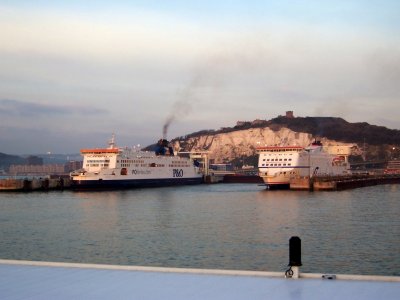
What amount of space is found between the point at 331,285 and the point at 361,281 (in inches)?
15.4

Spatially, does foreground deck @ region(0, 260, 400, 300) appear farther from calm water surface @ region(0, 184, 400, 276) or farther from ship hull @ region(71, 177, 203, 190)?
ship hull @ region(71, 177, 203, 190)

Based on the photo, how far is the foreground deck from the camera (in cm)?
Result: 534

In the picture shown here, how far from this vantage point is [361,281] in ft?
19.4

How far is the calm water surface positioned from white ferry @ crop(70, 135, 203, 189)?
22672 millimetres

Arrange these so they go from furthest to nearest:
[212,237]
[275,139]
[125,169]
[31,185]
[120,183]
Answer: [275,139] → [31,185] → [125,169] → [120,183] → [212,237]

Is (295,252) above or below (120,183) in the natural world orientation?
above

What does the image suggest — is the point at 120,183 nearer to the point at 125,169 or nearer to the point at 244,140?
the point at 125,169

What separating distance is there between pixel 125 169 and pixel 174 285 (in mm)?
48426

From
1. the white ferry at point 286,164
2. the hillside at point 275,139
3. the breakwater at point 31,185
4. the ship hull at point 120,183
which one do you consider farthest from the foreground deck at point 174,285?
the hillside at point 275,139

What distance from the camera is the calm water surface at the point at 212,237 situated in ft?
42.7

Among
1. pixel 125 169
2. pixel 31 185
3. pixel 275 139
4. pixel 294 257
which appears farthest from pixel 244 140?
pixel 294 257

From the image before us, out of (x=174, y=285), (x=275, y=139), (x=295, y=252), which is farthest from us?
(x=275, y=139)

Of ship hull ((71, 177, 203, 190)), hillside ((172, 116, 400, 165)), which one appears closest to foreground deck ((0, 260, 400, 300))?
ship hull ((71, 177, 203, 190))

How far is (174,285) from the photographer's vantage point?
579 cm
